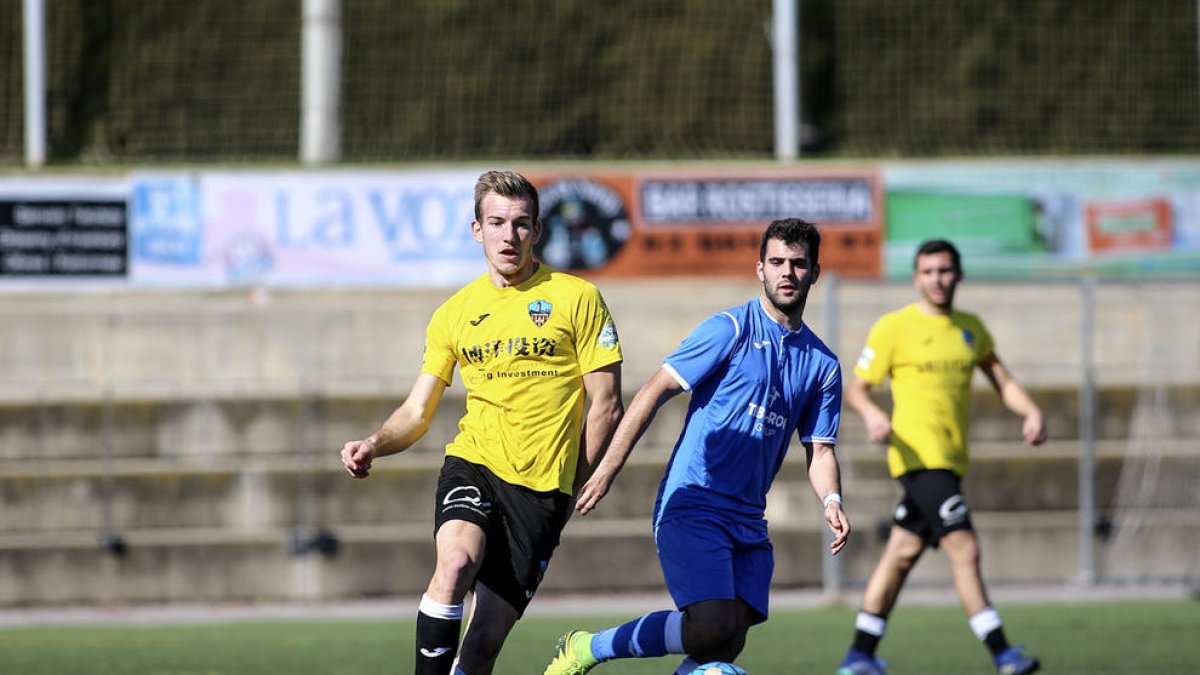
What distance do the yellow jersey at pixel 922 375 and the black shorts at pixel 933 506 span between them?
0.08m

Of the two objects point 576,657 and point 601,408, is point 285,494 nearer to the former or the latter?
point 576,657

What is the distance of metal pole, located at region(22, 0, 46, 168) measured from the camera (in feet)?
55.9

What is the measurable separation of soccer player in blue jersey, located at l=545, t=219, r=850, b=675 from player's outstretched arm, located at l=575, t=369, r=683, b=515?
0.02 meters

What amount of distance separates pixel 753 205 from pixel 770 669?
7.59 meters

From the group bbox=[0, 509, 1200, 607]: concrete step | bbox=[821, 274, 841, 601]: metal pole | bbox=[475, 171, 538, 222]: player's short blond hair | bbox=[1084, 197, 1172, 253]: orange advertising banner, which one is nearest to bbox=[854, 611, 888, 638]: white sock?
bbox=[475, 171, 538, 222]: player's short blond hair

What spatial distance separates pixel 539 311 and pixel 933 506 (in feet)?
11.5

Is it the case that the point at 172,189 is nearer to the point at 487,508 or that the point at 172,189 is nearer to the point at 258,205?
the point at 258,205

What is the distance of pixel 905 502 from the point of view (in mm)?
9797

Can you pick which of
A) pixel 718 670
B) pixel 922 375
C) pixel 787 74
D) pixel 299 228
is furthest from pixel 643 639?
pixel 787 74

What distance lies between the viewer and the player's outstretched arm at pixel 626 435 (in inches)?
248

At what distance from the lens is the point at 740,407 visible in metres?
6.86

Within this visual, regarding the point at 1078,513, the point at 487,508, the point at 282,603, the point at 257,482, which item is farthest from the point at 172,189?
the point at 487,508

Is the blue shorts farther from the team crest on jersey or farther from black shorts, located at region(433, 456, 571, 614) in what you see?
the team crest on jersey

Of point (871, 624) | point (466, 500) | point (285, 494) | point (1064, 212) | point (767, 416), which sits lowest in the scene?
point (871, 624)
